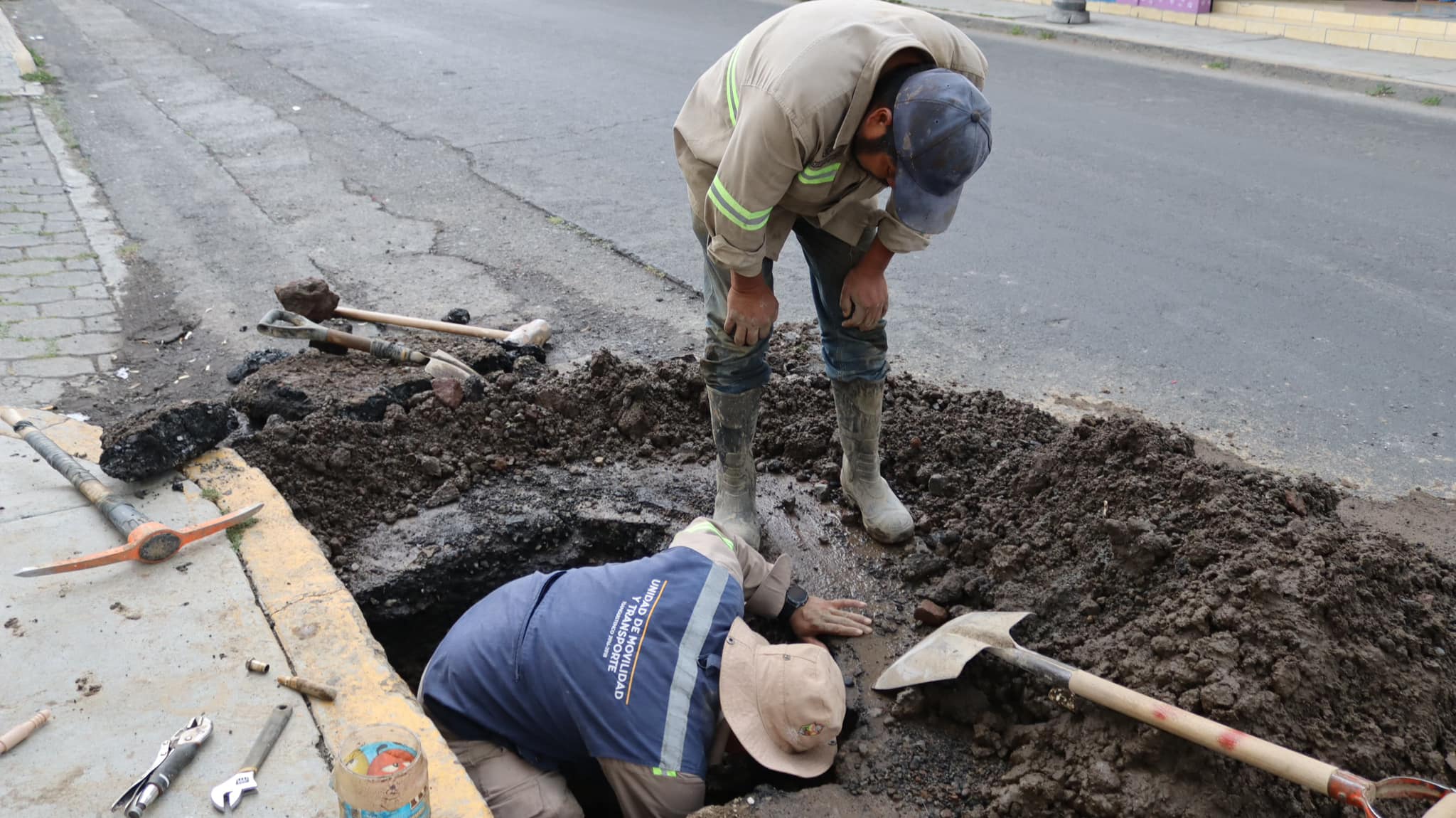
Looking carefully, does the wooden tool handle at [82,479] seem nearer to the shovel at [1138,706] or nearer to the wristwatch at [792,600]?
the wristwatch at [792,600]

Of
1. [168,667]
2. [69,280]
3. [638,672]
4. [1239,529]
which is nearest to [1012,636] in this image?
[1239,529]

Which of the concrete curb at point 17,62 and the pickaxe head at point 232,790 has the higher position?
the concrete curb at point 17,62

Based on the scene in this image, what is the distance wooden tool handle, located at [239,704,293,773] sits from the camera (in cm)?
231

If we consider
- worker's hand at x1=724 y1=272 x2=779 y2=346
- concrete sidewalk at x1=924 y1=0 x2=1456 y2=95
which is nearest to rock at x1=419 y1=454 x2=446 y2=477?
worker's hand at x1=724 y1=272 x2=779 y2=346

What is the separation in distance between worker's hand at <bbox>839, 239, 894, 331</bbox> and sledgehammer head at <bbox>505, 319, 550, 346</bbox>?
6.46 feet

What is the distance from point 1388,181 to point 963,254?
327 centimetres

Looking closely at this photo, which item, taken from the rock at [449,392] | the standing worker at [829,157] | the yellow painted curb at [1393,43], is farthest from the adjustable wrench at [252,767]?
the yellow painted curb at [1393,43]

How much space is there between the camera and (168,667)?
8.55 feet

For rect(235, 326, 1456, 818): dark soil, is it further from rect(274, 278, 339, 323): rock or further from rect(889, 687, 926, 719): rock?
rect(274, 278, 339, 323): rock

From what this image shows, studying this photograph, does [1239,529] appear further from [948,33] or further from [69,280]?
[69,280]

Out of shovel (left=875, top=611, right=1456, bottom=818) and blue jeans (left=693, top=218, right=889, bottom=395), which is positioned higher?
blue jeans (left=693, top=218, right=889, bottom=395)

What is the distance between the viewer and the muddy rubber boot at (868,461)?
3400mm

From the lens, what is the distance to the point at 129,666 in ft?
8.57

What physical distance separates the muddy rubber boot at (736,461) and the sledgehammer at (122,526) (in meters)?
1.41
